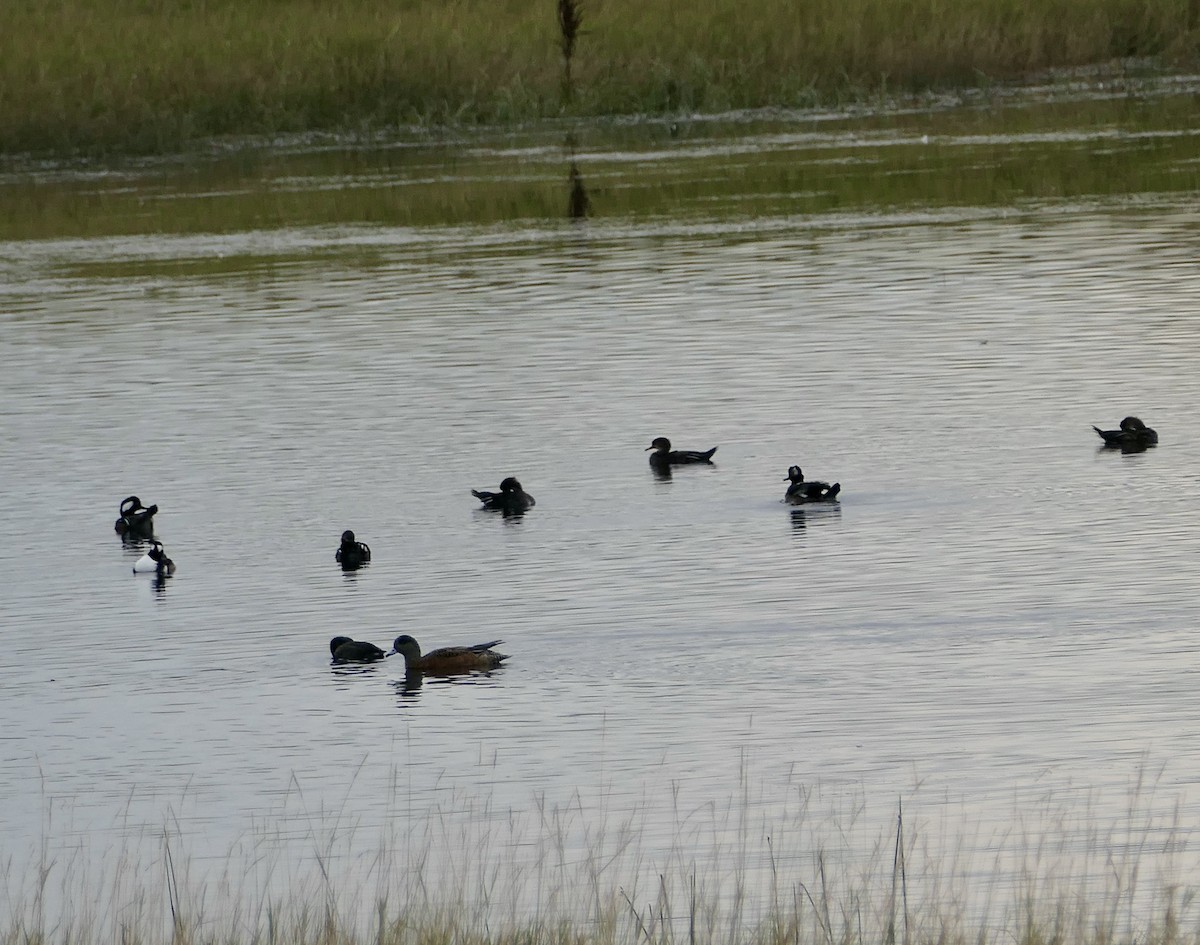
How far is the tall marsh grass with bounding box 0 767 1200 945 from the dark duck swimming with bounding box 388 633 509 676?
2.56m

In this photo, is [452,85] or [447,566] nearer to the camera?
[447,566]

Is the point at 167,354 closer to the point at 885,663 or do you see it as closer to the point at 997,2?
the point at 885,663

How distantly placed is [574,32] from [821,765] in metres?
45.6

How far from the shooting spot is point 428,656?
1420cm

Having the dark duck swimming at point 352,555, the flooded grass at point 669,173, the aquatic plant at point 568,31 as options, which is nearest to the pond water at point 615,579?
the dark duck swimming at point 352,555

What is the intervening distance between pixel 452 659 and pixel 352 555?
3.72 metres

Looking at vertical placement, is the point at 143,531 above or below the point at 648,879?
→ below

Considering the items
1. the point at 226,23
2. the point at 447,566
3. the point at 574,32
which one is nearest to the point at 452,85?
the point at 574,32

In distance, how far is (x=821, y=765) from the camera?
1173 centimetres

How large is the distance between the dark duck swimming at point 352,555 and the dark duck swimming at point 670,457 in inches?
143

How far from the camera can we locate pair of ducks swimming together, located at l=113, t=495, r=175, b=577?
1772cm

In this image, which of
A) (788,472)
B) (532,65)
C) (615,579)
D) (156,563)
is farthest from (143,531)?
(532,65)

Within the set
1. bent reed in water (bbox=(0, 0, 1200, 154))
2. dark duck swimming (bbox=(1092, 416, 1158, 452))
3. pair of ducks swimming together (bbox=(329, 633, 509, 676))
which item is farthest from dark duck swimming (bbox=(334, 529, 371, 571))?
bent reed in water (bbox=(0, 0, 1200, 154))

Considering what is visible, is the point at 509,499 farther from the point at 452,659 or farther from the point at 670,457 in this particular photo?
the point at 452,659
